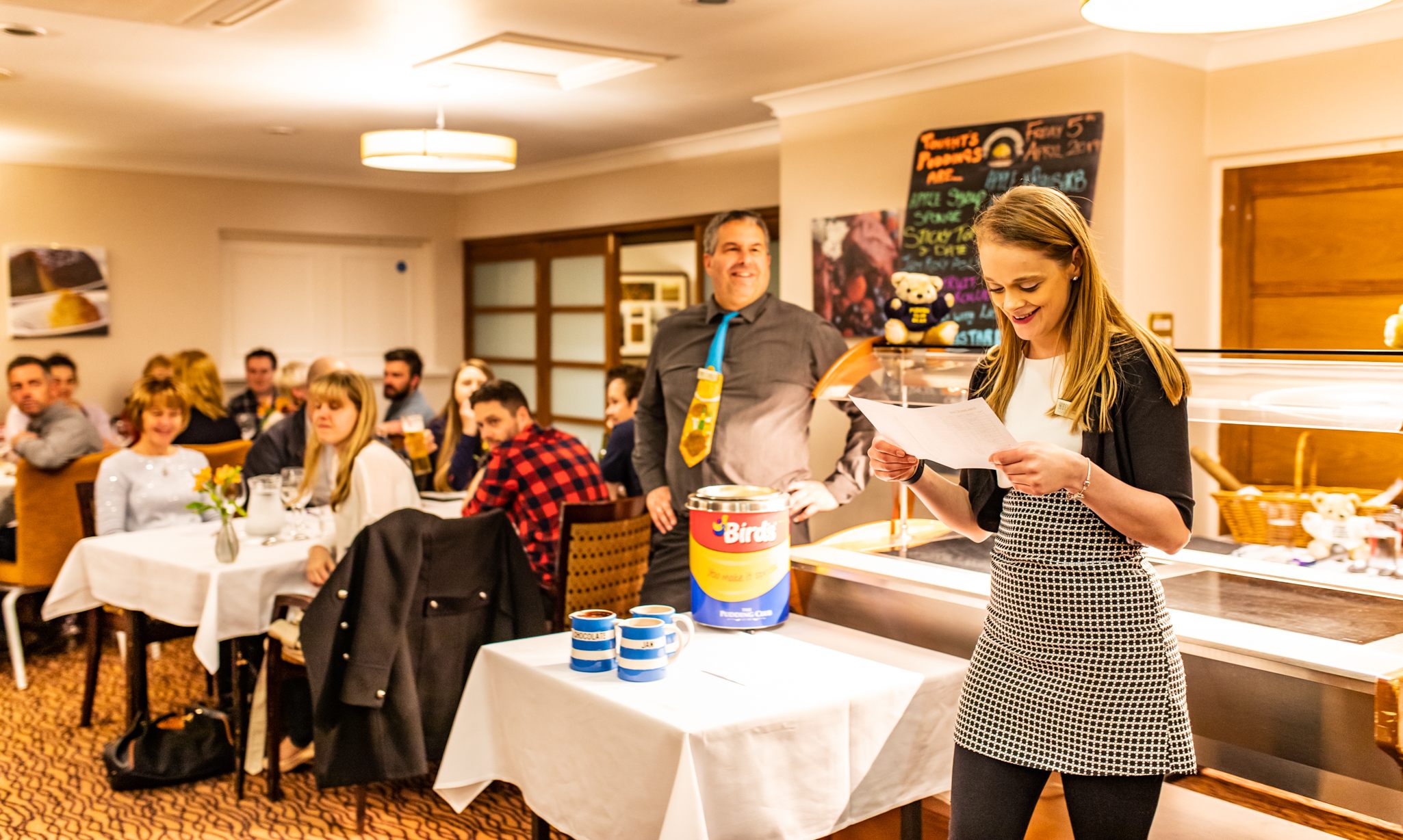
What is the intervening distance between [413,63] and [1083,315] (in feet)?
11.9

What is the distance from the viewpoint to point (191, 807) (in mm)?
3199

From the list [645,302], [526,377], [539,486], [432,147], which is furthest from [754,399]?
[526,377]

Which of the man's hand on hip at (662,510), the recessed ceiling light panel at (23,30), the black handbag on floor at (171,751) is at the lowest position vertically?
the black handbag on floor at (171,751)

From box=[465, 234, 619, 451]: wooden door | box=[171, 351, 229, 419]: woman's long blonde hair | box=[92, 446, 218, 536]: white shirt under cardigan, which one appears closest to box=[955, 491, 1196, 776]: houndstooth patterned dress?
box=[92, 446, 218, 536]: white shirt under cardigan

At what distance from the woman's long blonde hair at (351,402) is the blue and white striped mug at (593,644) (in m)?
1.69

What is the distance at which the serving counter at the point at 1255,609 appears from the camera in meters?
1.58

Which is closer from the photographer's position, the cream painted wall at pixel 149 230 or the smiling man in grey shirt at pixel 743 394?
the smiling man in grey shirt at pixel 743 394

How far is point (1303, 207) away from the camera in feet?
13.3

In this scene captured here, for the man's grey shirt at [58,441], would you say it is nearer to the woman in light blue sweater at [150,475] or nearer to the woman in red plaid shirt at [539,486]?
the woman in light blue sweater at [150,475]

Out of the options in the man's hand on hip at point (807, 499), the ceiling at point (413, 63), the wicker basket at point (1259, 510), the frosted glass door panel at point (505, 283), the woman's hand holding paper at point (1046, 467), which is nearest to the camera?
the woman's hand holding paper at point (1046, 467)

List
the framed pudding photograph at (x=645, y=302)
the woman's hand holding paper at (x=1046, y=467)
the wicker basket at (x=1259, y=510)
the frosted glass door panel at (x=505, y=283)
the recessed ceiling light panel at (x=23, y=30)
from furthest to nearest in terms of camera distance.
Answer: the frosted glass door panel at (x=505, y=283)
the framed pudding photograph at (x=645, y=302)
the recessed ceiling light panel at (x=23, y=30)
the wicker basket at (x=1259, y=510)
the woman's hand holding paper at (x=1046, y=467)

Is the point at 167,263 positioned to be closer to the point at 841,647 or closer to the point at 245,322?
the point at 245,322

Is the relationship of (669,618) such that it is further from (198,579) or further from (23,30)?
(23,30)

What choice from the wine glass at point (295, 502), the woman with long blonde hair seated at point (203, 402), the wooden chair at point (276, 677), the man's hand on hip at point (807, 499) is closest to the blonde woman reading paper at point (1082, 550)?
the man's hand on hip at point (807, 499)
